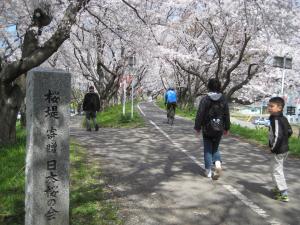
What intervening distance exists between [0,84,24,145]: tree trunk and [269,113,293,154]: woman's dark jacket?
20.5ft

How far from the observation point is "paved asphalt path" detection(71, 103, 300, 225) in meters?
5.20

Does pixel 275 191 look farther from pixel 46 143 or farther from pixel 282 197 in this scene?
pixel 46 143

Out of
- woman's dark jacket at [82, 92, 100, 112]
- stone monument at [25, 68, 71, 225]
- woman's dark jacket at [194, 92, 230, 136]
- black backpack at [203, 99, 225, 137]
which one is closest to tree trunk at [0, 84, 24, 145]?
woman's dark jacket at [194, 92, 230, 136]

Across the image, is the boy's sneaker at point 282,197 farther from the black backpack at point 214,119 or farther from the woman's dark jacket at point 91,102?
the woman's dark jacket at point 91,102

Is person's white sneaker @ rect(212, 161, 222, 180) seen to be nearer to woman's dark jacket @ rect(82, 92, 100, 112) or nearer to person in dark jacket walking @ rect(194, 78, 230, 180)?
person in dark jacket walking @ rect(194, 78, 230, 180)

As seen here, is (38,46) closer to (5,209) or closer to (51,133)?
(5,209)

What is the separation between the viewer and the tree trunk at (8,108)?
9.46m

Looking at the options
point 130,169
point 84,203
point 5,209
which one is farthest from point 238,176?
point 5,209

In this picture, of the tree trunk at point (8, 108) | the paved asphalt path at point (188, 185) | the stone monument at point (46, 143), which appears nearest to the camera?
the stone monument at point (46, 143)

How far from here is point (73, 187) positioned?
20.9 feet

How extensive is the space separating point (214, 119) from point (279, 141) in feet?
4.37

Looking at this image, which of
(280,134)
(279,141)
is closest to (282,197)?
(279,141)

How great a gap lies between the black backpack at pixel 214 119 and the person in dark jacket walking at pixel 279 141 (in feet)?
3.51

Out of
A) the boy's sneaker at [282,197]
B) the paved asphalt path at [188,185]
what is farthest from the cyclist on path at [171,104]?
the boy's sneaker at [282,197]
